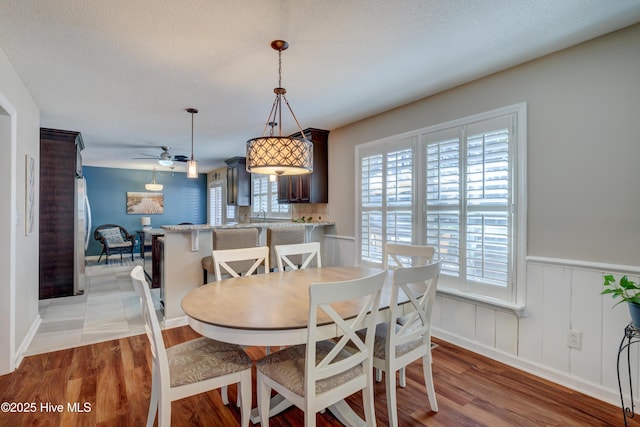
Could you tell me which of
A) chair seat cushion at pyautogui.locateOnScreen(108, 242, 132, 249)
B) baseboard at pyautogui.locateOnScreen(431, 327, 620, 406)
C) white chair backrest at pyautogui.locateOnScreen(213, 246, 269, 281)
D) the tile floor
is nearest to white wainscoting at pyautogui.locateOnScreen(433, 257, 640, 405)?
baseboard at pyautogui.locateOnScreen(431, 327, 620, 406)

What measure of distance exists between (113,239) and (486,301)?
7919mm

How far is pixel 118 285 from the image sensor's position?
17.2 feet

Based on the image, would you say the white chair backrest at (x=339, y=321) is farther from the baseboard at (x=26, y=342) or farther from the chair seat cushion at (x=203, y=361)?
the baseboard at (x=26, y=342)

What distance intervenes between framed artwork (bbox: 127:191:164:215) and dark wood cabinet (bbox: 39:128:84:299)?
14.6 ft

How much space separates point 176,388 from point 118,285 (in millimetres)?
4542

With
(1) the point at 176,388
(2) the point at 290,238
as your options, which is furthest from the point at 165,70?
(1) the point at 176,388

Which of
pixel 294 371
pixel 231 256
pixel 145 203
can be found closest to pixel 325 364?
pixel 294 371

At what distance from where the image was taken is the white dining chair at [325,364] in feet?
4.69

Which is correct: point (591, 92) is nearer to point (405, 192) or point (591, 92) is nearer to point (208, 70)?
point (405, 192)

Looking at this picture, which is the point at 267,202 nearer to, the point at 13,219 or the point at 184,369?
the point at 13,219

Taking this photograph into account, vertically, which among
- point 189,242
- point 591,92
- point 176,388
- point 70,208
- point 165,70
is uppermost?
point 165,70

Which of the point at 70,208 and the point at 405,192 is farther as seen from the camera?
the point at 70,208

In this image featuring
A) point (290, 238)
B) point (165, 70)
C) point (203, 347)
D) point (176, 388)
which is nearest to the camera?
point (176, 388)

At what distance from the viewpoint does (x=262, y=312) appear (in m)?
1.67
